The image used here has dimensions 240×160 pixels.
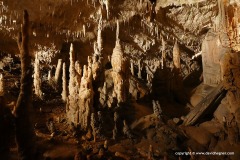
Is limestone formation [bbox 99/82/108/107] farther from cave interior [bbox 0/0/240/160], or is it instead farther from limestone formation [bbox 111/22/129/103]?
limestone formation [bbox 111/22/129/103]

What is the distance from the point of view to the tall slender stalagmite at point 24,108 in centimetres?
444

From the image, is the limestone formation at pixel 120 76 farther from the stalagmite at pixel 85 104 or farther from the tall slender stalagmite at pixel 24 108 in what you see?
the tall slender stalagmite at pixel 24 108

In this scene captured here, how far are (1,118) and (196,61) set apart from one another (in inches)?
701

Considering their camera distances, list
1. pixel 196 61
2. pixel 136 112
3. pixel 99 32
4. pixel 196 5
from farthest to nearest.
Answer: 1. pixel 196 61
2. pixel 99 32
3. pixel 196 5
4. pixel 136 112

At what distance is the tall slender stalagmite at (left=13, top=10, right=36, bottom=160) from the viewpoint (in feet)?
14.6

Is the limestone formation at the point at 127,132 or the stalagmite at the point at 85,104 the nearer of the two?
the stalagmite at the point at 85,104

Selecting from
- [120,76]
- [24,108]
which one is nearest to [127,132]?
[120,76]

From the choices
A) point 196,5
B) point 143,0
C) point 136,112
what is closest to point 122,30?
point 143,0

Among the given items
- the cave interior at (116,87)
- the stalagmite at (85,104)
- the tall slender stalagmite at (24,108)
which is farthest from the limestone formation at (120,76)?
the tall slender stalagmite at (24,108)

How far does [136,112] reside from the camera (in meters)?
10.4

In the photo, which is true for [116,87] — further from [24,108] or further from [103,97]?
[24,108]

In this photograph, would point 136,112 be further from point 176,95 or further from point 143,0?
point 143,0

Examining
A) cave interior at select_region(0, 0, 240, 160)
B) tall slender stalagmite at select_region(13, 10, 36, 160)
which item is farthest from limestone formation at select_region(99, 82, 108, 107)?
tall slender stalagmite at select_region(13, 10, 36, 160)

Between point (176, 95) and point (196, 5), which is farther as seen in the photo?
point (176, 95)
